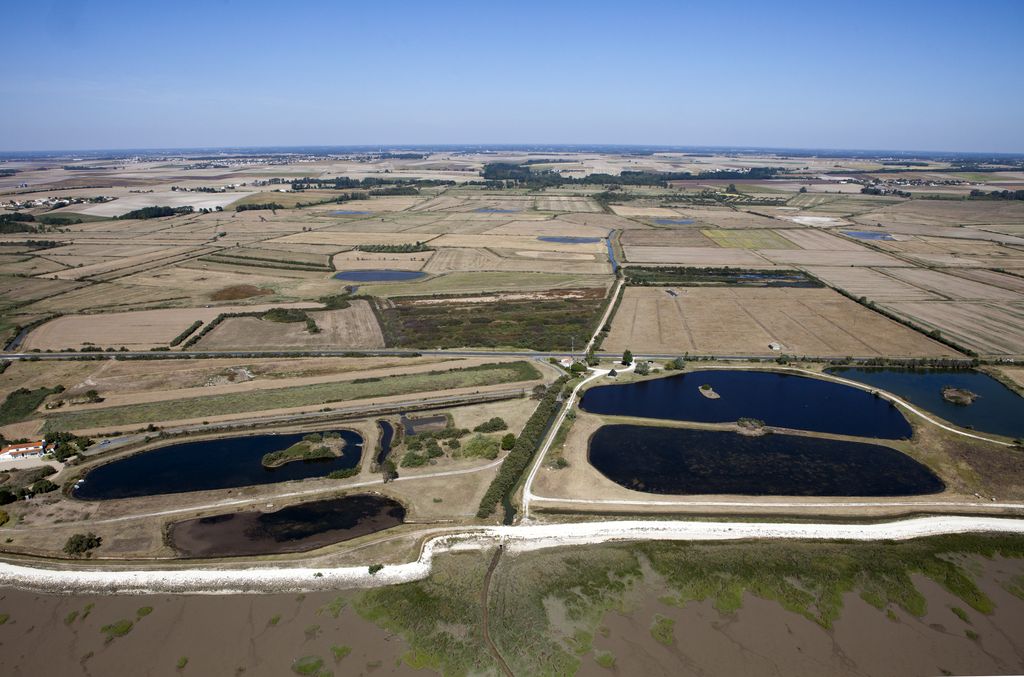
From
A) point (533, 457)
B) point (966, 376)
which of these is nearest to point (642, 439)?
point (533, 457)

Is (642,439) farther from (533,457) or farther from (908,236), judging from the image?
(908,236)

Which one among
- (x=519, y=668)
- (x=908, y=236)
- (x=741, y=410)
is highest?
(x=908, y=236)

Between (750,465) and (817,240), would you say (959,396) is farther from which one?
(817,240)

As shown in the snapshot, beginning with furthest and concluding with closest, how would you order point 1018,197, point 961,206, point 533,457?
point 1018,197, point 961,206, point 533,457

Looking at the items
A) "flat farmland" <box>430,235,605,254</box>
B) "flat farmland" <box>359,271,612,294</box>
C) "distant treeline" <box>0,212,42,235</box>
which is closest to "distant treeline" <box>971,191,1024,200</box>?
"flat farmland" <box>430,235,605,254</box>

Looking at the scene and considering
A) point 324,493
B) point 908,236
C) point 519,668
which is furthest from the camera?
point 908,236

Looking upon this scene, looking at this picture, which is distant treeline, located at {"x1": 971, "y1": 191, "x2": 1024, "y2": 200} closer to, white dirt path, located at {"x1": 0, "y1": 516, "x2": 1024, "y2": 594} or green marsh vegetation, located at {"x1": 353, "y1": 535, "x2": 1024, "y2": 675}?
white dirt path, located at {"x1": 0, "y1": 516, "x2": 1024, "y2": 594}

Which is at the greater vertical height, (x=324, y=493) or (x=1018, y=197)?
(x=1018, y=197)
